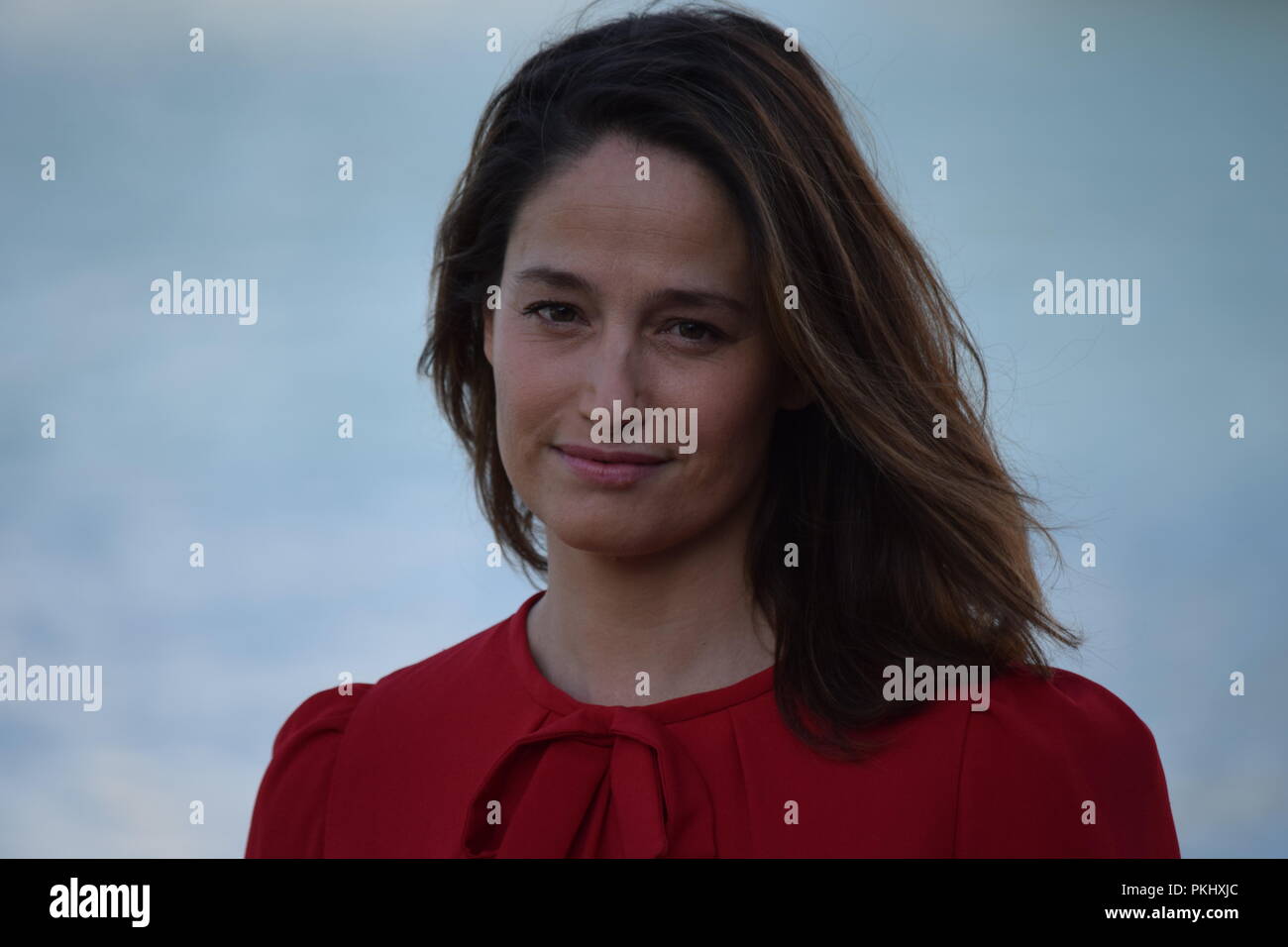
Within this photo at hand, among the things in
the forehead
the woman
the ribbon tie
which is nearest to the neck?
the woman

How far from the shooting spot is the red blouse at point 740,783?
2676 millimetres

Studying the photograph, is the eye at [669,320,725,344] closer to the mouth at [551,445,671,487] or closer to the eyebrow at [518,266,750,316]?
the eyebrow at [518,266,750,316]

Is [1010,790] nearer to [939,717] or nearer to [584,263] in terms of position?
[939,717]

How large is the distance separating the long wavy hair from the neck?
0.20 ft

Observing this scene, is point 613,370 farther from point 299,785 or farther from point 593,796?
point 299,785

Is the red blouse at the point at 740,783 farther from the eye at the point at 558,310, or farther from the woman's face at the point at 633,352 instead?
the eye at the point at 558,310

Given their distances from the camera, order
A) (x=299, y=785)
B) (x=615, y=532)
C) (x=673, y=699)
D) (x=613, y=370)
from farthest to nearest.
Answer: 1. (x=299, y=785)
2. (x=673, y=699)
3. (x=615, y=532)
4. (x=613, y=370)

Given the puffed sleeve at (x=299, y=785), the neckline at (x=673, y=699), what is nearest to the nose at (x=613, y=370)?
the neckline at (x=673, y=699)

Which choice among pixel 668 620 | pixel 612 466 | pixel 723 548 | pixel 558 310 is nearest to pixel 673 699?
pixel 668 620

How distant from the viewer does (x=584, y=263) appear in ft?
8.82

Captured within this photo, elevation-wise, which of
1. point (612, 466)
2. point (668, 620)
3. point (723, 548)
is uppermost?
point (612, 466)

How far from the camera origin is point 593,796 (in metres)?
2.76

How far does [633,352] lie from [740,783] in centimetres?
84
